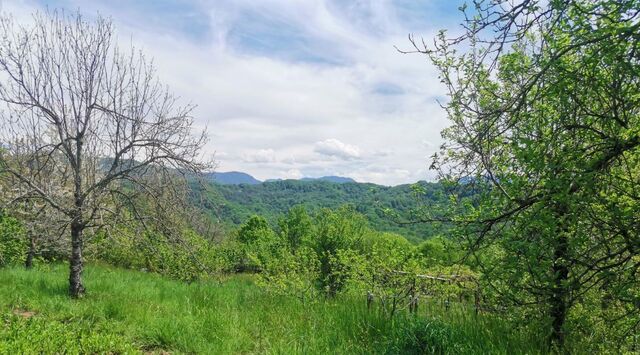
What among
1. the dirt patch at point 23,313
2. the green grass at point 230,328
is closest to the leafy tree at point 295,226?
the green grass at point 230,328

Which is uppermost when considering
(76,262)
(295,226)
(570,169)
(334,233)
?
(570,169)

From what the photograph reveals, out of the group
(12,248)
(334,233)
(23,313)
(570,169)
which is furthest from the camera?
(334,233)

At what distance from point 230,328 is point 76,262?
13.8 feet

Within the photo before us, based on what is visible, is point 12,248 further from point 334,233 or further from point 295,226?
point 295,226

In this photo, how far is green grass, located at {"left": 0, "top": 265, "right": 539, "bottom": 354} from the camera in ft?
16.1

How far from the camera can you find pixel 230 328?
6.30 m

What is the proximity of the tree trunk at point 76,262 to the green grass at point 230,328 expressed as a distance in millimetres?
293

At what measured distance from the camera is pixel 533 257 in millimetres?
3582

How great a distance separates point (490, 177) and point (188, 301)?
6177 millimetres

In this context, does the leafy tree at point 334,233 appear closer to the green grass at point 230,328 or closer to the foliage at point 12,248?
the green grass at point 230,328

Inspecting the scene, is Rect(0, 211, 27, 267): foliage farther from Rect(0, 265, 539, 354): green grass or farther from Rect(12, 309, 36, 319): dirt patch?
Rect(12, 309, 36, 319): dirt patch

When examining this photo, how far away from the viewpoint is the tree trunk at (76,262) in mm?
8203

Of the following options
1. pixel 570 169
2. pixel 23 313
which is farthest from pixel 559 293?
pixel 23 313

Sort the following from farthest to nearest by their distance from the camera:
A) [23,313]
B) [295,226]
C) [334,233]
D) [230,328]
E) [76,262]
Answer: [295,226] < [334,233] < [76,262] < [23,313] < [230,328]
